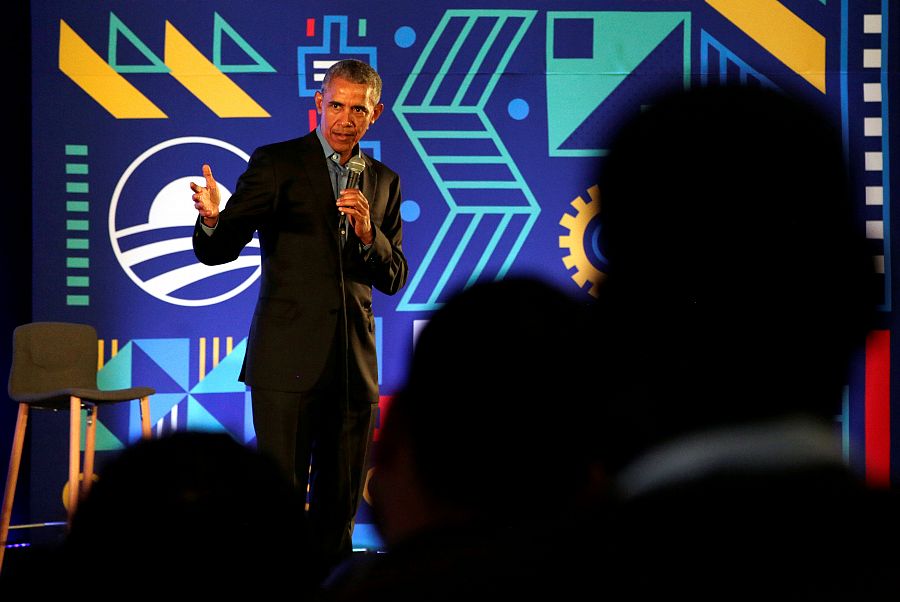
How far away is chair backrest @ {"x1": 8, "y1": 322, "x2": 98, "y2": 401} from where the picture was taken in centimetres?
399

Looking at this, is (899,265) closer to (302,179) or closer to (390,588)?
(302,179)

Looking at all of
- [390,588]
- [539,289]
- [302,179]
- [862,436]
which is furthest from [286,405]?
[862,436]

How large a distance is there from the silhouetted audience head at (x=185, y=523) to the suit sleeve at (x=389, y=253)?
7.09 feet

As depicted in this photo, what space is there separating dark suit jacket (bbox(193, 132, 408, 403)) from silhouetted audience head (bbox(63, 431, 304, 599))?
7.15 feet

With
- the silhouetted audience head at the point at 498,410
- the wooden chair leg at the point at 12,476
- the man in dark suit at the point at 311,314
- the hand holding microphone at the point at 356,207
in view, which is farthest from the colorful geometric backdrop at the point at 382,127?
the silhouetted audience head at the point at 498,410

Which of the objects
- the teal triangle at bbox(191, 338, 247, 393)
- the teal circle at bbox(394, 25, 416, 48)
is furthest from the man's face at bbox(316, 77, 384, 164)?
the teal triangle at bbox(191, 338, 247, 393)

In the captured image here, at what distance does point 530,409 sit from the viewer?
67 cm

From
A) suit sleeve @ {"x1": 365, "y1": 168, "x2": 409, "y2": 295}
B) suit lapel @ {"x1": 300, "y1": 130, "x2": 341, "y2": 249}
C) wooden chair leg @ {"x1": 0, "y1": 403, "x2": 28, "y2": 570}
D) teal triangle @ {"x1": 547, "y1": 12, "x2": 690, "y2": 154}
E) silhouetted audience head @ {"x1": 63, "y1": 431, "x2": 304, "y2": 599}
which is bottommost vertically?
wooden chair leg @ {"x1": 0, "y1": 403, "x2": 28, "y2": 570}

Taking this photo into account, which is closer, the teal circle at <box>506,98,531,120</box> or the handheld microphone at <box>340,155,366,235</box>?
the handheld microphone at <box>340,155,366,235</box>

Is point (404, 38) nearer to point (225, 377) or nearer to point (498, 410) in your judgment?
point (225, 377)

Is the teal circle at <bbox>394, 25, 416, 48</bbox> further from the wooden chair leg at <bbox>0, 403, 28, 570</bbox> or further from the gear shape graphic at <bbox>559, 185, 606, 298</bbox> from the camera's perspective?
the wooden chair leg at <bbox>0, 403, 28, 570</bbox>

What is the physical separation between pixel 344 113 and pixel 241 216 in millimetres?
441

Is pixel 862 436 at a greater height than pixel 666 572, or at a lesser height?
lesser

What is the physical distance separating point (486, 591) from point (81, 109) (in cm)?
446
